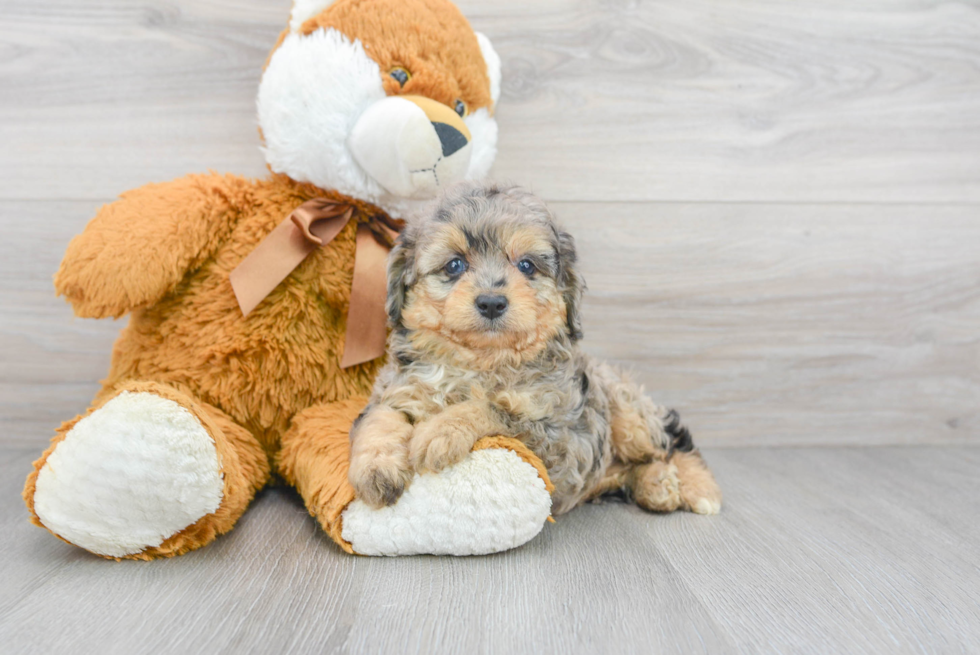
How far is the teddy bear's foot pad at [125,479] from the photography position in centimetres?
119

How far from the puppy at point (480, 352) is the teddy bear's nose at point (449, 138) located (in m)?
0.13

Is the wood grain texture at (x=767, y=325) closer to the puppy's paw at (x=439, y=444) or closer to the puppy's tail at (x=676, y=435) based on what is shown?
the puppy's tail at (x=676, y=435)

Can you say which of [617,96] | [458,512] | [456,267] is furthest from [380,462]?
[617,96]

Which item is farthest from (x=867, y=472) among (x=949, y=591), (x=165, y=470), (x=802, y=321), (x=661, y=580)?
(x=165, y=470)

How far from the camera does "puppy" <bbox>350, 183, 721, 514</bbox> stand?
1254mm

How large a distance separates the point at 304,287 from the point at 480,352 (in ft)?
1.66

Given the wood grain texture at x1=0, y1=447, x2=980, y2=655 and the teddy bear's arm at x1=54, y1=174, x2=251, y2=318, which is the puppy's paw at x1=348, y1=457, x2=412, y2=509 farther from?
the teddy bear's arm at x1=54, y1=174, x2=251, y2=318

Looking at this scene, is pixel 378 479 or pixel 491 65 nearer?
pixel 378 479

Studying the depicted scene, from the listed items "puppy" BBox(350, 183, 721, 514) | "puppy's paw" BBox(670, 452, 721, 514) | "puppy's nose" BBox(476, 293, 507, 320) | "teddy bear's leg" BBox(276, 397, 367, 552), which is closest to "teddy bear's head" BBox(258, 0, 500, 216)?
"puppy" BBox(350, 183, 721, 514)

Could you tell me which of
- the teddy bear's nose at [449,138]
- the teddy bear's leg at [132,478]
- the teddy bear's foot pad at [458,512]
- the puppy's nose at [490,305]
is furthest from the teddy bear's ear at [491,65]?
the teddy bear's leg at [132,478]

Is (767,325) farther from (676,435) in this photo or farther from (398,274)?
(398,274)

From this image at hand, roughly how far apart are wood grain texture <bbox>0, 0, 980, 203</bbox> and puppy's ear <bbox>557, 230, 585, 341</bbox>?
641 millimetres

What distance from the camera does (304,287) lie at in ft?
5.15

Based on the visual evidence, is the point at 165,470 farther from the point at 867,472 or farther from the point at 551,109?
the point at 867,472
